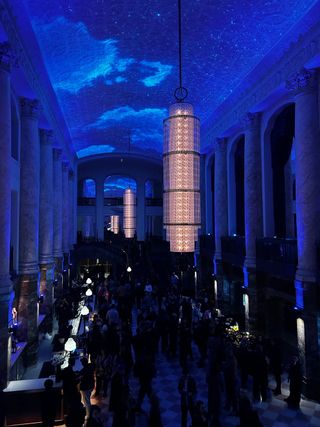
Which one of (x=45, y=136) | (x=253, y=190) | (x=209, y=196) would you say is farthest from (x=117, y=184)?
(x=253, y=190)

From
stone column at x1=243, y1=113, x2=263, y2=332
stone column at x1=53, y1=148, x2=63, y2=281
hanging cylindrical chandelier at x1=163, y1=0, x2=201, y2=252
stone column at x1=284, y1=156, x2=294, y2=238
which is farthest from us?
stone column at x1=53, y1=148, x2=63, y2=281

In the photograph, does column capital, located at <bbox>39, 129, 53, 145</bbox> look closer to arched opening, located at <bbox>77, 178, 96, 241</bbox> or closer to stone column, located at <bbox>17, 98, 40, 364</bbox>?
stone column, located at <bbox>17, 98, 40, 364</bbox>

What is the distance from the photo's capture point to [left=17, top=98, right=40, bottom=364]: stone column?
9.27 meters

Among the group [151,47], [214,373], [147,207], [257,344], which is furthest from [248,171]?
[147,207]

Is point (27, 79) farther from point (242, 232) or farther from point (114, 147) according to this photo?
point (114, 147)

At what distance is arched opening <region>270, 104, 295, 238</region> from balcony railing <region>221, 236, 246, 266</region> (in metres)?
1.46

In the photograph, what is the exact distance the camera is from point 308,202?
808 centimetres

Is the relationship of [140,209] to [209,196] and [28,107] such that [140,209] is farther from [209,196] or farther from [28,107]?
[28,107]

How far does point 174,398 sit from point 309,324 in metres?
3.27

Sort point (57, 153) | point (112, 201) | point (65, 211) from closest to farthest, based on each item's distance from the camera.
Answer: point (57, 153)
point (65, 211)
point (112, 201)

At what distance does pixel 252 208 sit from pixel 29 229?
653 cm

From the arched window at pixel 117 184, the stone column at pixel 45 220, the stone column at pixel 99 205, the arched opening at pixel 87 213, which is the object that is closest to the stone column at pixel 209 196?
the stone column at pixel 45 220

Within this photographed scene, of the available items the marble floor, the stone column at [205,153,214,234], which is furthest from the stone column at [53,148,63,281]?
the stone column at [205,153,214,234]

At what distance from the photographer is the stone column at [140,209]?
89.0 ft
